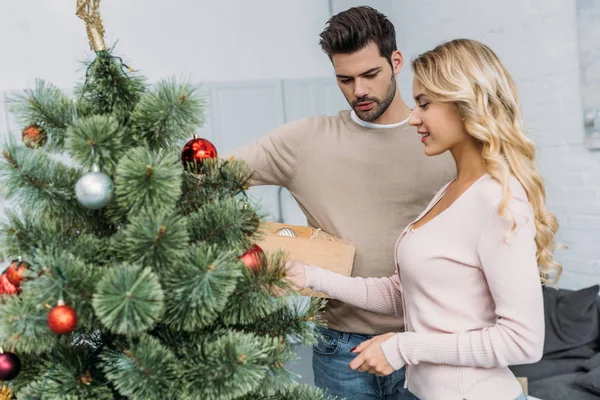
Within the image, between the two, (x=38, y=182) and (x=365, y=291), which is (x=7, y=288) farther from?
(x=365, y=291)

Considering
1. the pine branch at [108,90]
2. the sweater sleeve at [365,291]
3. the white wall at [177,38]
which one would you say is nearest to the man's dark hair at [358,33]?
the sweater sleeve at [365,291]

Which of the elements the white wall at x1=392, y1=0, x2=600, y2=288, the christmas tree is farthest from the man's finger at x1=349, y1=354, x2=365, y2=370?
the white wall at x1=392, y1=0, x2=600, y2=288

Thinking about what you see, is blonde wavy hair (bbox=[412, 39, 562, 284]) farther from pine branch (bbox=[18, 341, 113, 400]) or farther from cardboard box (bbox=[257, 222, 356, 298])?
pine branch (bbox=[18, 341, 113, 400])

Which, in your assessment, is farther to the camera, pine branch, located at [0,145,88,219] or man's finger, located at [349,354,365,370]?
man's finger, located at [349,354,365,370]

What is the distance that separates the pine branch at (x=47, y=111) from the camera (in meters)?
0.85

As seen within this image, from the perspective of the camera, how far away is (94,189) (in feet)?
2.54

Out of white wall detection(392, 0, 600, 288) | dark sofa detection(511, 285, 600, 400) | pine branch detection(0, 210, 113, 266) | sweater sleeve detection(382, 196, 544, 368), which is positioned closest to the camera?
pine branch detection(0, 210, 113, 266)

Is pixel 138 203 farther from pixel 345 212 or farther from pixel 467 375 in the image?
pixel 345 212

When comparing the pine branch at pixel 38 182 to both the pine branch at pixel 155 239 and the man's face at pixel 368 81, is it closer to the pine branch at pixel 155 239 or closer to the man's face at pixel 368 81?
the pine branch at pixel 155 239

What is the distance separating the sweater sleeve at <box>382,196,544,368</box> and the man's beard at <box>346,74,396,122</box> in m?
0.56

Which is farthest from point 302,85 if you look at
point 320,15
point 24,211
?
point 24,211

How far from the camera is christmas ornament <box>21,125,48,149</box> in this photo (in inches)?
33.7

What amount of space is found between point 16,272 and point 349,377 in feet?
3.14

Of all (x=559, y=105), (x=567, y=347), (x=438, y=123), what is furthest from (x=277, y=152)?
(x=559, y=105)
